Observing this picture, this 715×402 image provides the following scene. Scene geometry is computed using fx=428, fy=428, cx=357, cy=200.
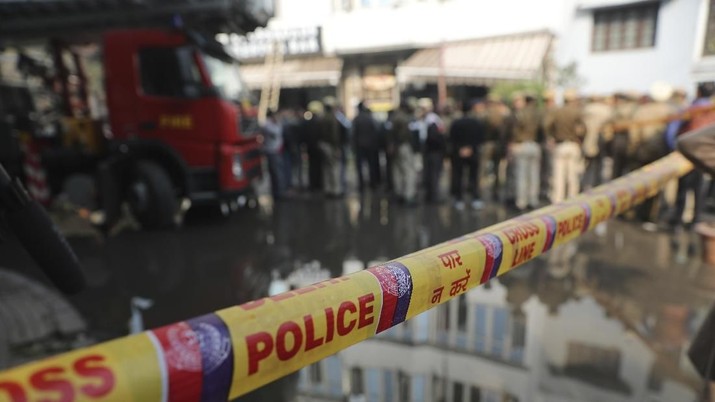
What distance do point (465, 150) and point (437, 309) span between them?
4047 mm

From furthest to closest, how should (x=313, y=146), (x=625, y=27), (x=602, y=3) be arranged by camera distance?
(x=625, y=27), (x=602, y=3), (x=313, y=146)

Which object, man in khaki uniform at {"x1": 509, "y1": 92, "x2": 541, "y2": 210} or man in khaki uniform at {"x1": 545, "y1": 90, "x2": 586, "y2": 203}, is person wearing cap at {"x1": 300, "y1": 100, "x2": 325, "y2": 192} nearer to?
man in khaki uniform at {"x1": 509, "y1": 92, "x2": 541, "y2": 210}

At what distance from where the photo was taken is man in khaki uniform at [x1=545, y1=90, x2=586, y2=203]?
6520mm

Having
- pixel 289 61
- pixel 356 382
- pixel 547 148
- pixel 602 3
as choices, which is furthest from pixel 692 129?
pixel 289 61

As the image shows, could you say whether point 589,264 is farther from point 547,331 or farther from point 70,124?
point 70,124

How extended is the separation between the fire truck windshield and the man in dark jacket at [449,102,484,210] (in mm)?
3408

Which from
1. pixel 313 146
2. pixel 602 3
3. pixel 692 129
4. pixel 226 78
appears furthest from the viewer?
pixel 602 3

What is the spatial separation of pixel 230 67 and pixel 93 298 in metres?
3.73

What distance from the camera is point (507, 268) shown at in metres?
1.80

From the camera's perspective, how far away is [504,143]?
715 cm

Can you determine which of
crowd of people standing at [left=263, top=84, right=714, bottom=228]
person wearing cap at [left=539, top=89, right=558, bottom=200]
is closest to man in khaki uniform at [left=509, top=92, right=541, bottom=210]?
crowd of people standing at [left=263, top=84, right=714, bottom=228]

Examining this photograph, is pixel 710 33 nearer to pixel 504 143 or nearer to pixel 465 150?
pixel 504 143

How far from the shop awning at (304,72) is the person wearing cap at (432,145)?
30.4 ft

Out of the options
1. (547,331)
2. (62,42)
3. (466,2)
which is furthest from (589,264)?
(466,2)
